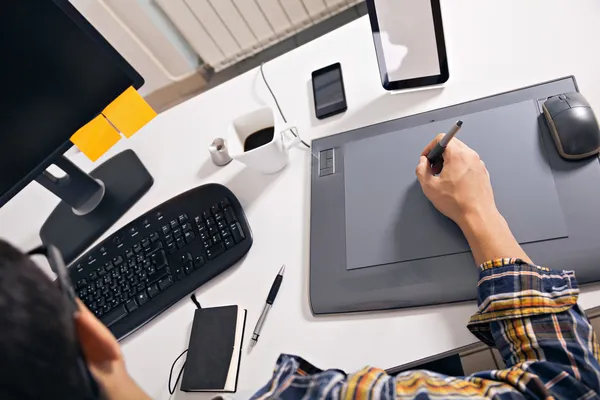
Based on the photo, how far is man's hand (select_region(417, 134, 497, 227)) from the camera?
1.92 feet

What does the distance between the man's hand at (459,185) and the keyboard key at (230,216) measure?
1.10ft

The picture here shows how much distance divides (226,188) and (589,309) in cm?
60

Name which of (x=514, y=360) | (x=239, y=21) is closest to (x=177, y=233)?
(x=514, y=360)

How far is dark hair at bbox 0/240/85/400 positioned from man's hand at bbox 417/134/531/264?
49 centimetres

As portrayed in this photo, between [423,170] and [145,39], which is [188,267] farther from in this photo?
[145,39]

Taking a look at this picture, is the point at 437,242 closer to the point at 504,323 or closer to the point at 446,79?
the point at 504,323

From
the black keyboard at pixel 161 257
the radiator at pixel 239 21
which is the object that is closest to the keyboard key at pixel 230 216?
the black keyboard at pixel 161 257

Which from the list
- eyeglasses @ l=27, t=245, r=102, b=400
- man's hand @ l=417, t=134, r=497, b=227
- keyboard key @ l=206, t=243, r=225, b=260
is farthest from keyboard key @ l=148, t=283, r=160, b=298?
man's hand @ l=417, t=134, r=497, b=227

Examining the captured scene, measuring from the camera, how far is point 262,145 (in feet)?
2.47

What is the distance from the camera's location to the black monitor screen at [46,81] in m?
0.65

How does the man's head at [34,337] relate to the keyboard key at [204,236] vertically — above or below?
above

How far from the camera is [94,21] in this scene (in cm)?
150

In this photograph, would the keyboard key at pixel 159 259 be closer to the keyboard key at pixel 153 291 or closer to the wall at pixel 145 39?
the keyboard key at pixel 153 291

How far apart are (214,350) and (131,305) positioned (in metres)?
0.19
